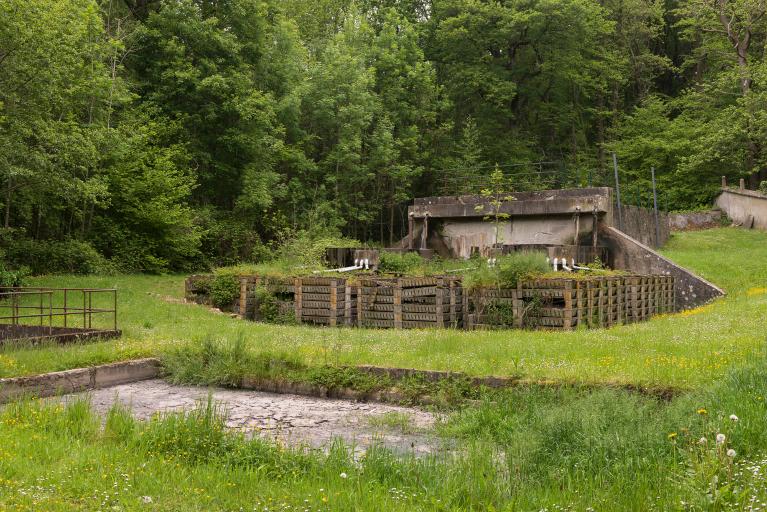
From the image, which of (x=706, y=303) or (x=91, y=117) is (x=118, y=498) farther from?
(x=91, y=117)

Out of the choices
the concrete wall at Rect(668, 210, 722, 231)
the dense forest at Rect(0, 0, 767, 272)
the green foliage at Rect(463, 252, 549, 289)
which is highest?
the dense forest at Rect(0, 0, 767, 272)

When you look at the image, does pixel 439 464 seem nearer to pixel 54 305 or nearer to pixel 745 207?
pixel 54 305

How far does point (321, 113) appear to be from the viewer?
126ft

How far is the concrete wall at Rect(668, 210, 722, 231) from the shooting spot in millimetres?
36719

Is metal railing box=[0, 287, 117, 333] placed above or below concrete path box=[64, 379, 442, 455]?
above

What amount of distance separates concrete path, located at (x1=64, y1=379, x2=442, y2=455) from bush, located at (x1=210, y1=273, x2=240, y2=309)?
9220 millimetres

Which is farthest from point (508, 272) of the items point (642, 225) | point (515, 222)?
point (642, 225)

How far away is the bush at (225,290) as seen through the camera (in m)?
20.6

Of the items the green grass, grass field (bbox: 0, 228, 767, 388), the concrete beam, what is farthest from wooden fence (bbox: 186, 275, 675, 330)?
the green grass

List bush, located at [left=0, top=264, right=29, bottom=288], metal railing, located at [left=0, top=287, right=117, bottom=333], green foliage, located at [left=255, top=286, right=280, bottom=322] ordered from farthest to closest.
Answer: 1. bush, located at [left=0, top=264, right=29, bottom=288]
2. green foliage, located at [left=255, top=286, right=280, bottom=322]
3. metal railing, located at [left=0, top=287, right=117, bottom=333]

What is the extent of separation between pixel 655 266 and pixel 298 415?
58.7 feet

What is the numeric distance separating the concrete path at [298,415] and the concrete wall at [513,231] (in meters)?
16.9

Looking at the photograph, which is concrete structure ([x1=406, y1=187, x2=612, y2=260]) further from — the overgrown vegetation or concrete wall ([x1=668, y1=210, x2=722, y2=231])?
concrete wall ([x1=668, y1=210, x2=722, y2=231])

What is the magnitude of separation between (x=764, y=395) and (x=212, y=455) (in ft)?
18.6
